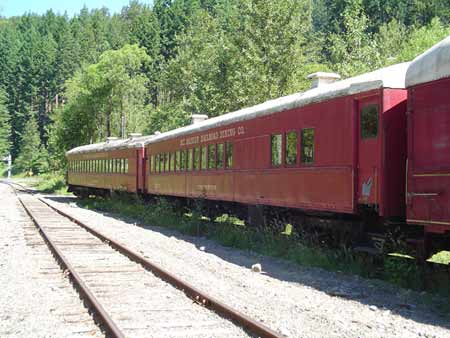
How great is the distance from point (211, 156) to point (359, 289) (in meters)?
9.13

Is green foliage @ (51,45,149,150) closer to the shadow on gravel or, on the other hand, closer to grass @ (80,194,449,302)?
grass @ (80,194,449,302)

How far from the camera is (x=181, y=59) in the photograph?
4912 centimetres

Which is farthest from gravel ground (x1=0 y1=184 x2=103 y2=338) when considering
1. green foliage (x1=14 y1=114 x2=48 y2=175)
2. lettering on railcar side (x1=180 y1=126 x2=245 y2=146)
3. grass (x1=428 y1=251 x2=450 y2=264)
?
green foliage (x1=14 y1=114 x2=48 y2=175)

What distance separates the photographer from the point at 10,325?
6.65 m

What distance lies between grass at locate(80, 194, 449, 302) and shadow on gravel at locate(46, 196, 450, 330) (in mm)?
207

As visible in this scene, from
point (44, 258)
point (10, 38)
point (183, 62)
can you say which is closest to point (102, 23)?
point (10, 38)

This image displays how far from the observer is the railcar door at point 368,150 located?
912cm

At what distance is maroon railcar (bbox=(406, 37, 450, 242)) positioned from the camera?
7.55 meters

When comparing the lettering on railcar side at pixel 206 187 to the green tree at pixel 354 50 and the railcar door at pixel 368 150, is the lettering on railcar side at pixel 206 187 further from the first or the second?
the green tree at pixel 354 50

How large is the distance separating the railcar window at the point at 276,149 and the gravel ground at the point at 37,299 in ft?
16.2

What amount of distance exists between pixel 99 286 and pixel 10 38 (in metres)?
120

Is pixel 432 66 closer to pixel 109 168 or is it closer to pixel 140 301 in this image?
pixel 140 301

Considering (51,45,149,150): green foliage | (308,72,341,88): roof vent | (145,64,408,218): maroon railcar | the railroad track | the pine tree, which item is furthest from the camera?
the pine tree

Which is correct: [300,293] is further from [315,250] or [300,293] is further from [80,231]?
[80,231]
